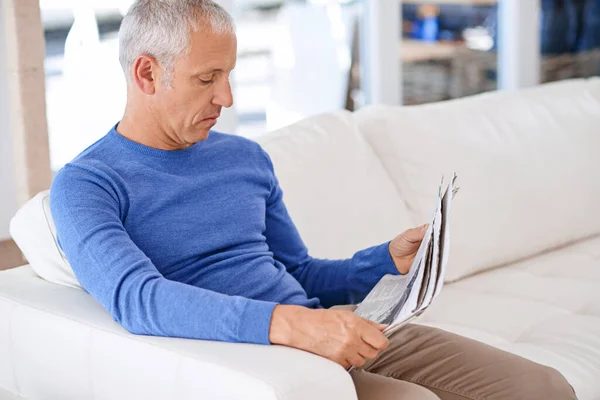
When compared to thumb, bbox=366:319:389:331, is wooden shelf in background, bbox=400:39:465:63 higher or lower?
higher

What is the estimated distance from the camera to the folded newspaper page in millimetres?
1395

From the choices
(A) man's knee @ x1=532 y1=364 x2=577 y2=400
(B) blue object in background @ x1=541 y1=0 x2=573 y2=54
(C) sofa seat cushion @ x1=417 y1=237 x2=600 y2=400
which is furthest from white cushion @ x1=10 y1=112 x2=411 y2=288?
(B) blue object in background @ x1=541 y1=0 x2=573 y2=54

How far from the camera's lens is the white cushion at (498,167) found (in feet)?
8.30

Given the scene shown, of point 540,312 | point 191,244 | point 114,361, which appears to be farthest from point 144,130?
point 540,312

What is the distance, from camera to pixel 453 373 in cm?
165

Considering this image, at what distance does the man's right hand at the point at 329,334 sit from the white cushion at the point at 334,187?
82 cm

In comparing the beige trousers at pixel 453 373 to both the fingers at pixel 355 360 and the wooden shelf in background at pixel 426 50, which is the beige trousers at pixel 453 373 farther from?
the wooden shelf in background at pixel 426 50

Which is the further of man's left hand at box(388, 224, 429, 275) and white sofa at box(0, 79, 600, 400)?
man's left hand at box(388, 224, 429, 275)

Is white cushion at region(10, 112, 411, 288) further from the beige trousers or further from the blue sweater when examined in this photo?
the beige trousers

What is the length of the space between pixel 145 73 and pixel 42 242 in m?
0.42

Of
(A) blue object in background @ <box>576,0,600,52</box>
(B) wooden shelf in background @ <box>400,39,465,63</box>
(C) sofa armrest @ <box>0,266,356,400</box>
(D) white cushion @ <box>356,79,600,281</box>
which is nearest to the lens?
(C) sofa armrest @ <box>0,266,356,400</box>

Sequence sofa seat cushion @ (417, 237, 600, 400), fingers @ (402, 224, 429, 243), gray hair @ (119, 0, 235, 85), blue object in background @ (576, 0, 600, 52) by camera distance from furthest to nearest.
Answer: blue object in background @ (576, 0, 600, 52)
sofa seat cushion @ (417, 237, 600, 400)
fingers @ (402, 224, 429, 243)
gray hair @ (119, 0, 235, 85)

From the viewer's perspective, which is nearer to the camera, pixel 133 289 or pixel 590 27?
pixel 133 289

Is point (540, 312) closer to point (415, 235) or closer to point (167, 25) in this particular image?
point (415, 235)
